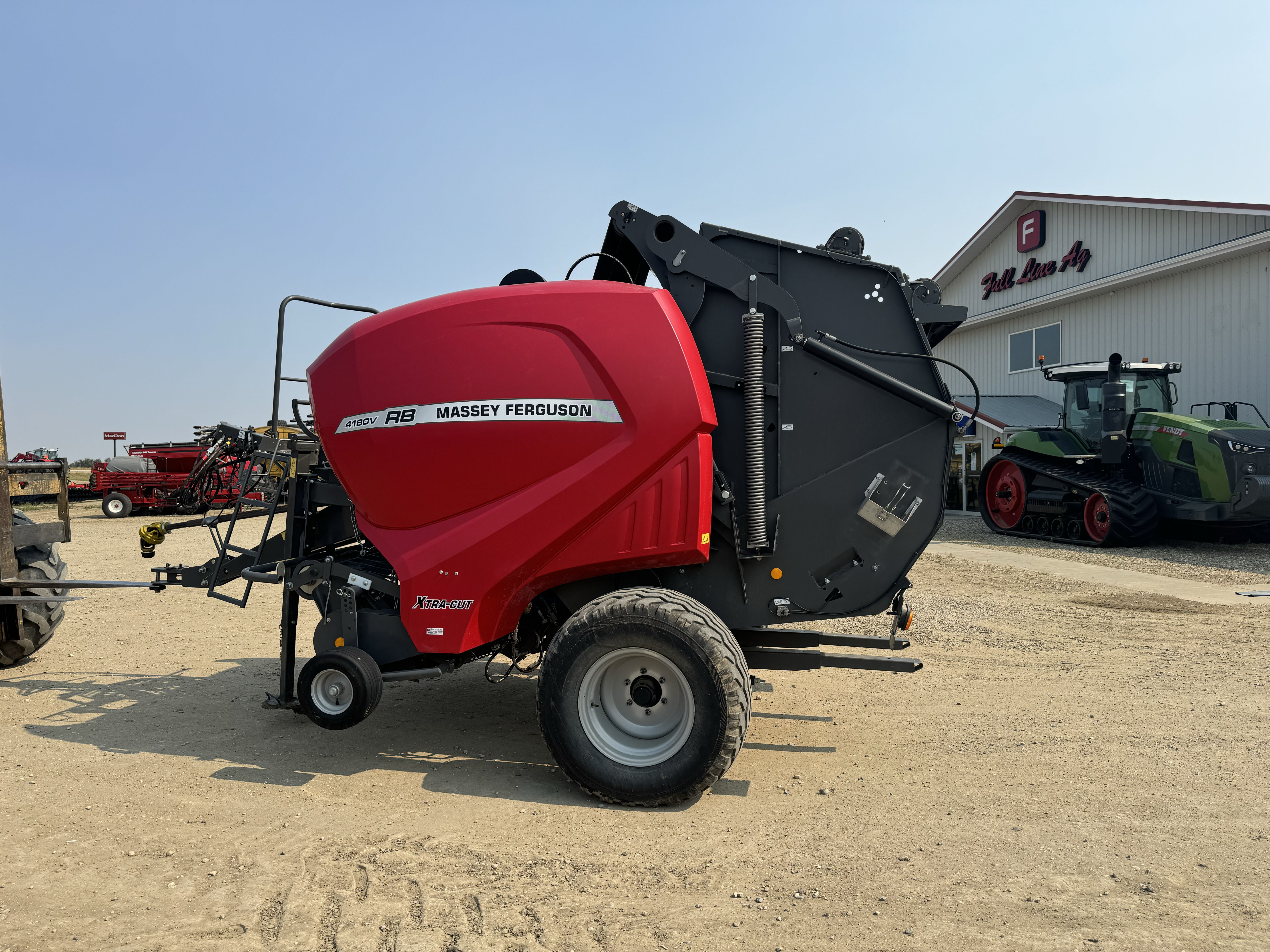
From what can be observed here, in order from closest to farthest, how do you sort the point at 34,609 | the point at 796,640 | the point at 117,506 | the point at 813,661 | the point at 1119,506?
the point at 813,661
the point at 796,640
the point at 34,609
the point at 1119,506
the point at 117,506

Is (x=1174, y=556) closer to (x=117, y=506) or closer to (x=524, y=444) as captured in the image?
(x=524, y=444)

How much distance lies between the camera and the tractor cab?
48.7 feet

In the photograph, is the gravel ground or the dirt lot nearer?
the dirt lot

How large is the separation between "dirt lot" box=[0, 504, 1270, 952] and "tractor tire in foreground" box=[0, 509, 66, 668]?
0.18m

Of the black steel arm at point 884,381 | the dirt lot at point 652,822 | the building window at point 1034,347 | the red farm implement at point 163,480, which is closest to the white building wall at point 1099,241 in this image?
the building window at point 1034,347

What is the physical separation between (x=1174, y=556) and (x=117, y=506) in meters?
25.0

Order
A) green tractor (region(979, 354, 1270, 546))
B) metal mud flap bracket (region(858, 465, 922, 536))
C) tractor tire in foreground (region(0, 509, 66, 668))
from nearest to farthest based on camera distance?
metal mud flap bracket (region(858, 465, 922, 536)) → tractor tire in foreground (region(0, 509, 66, 668)) → green tractor (region(979, 354, 1270, 546))

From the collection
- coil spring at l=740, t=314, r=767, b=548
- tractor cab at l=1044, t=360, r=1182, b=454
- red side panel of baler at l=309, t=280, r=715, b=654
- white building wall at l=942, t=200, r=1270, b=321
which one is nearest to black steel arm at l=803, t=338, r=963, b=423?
coil spring at l=740, t=314, r=767, b=548

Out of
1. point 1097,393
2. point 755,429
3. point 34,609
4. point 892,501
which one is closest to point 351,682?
point 755,429

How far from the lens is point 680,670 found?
385cm

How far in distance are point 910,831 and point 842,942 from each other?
1.00 m

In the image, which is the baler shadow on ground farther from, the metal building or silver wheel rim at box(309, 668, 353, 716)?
the metal building

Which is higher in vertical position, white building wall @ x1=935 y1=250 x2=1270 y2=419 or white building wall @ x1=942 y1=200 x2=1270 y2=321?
white building wall @ x1=942 y1=200 x2=1270 y2=321

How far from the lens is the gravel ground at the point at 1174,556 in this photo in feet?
37.1
